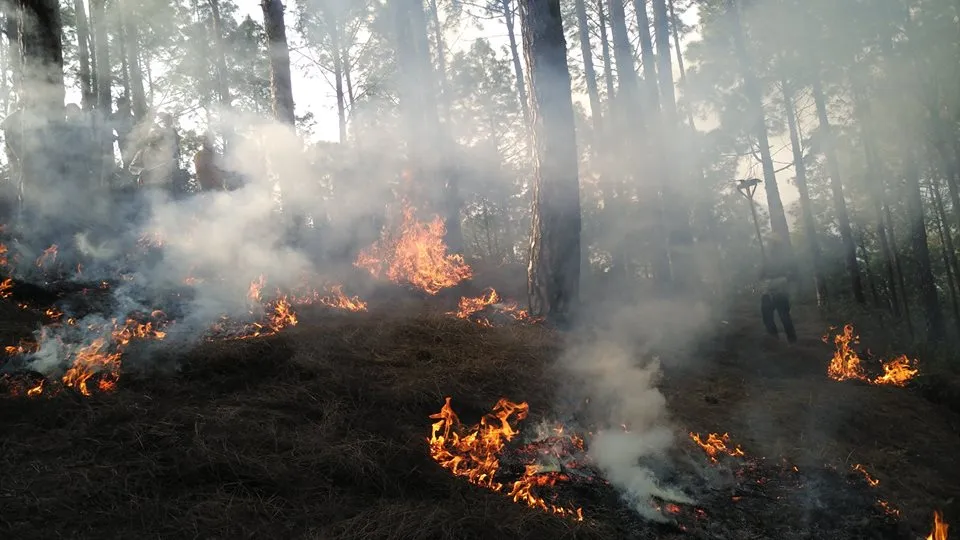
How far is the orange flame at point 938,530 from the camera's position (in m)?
3.78

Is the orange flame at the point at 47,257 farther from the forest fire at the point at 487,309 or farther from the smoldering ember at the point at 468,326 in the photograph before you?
the forest fire at the point at 487,309

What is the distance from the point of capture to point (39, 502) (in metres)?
2.81

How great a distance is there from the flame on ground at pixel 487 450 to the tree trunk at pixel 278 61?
9.40m

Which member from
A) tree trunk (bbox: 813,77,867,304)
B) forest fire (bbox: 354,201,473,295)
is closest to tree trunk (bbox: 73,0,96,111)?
→ forest fire (bbox: 354,201,473,295)

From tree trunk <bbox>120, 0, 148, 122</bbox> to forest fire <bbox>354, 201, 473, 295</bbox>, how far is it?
13870 millimetres

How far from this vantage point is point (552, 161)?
7.58 metres

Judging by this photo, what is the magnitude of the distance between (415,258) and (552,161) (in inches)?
179

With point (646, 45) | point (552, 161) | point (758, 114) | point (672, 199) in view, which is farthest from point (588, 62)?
point (552, 161)

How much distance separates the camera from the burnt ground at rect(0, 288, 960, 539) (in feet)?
9.78

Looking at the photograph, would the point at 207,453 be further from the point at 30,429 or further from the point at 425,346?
the point at 425,346

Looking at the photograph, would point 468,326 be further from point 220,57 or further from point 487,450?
point 220,57

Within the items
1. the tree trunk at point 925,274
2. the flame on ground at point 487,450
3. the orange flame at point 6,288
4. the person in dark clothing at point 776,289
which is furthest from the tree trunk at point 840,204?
the orange flame at point 6,288

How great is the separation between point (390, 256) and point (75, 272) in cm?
562

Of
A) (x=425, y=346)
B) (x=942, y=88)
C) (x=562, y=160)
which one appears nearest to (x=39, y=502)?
(x=425, y=346)
